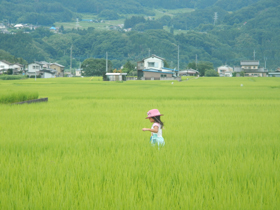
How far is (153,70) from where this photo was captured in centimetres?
6119

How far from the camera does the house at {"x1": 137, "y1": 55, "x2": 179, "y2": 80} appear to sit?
6047 centimetres

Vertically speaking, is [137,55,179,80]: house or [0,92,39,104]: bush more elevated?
[137,55,179,80]: house

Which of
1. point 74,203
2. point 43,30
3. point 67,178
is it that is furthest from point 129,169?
point 43,30

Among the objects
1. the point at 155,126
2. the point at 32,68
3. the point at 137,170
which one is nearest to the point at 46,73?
the point at 32,68

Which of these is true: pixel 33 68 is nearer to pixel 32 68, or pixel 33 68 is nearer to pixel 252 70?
pixel 32 68

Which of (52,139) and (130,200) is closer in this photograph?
(130,200)

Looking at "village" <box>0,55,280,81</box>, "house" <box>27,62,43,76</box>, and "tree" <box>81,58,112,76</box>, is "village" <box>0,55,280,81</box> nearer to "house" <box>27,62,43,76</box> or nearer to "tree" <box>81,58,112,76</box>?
"house" <box>27,62,43,76</box>

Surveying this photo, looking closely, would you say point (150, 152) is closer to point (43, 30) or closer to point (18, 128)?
point (18, 128)

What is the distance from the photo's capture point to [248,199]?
9.61 ft

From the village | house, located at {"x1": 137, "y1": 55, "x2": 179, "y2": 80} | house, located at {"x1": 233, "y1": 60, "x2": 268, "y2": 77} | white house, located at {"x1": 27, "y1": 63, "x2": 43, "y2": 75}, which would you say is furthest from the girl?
house, located at {"x1": 233, "y1": 60, "x2": 268, "y2": 77}

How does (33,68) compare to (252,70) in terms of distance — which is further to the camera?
(252,70)

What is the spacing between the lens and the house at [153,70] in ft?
198

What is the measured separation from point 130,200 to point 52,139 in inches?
127

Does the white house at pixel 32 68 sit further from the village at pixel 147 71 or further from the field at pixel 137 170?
the field at pixel 137 170
